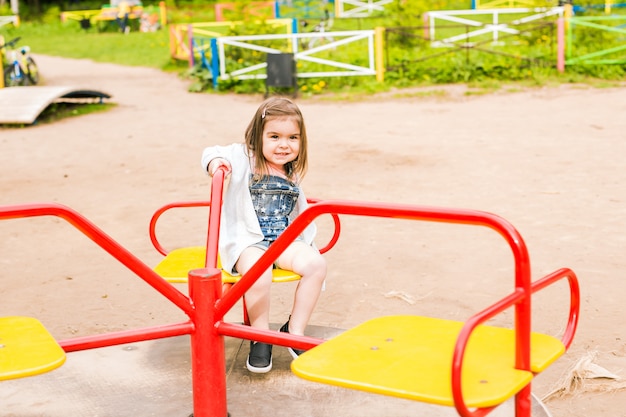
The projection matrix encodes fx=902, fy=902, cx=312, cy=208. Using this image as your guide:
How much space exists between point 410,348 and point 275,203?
43.5 inches

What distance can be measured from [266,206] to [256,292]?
0.36 meters

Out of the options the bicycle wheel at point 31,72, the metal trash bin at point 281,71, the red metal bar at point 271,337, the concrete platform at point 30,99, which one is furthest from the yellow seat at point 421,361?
the bicycle wheel at point 31,72

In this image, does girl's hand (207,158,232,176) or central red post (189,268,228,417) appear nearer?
central red post (189,268,228,417)

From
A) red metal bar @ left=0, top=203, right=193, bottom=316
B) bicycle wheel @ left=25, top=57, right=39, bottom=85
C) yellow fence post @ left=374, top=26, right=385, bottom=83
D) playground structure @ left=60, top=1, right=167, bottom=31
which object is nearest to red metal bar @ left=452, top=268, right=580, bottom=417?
red metal bar @ left=0, top=203, right=193, bottom=316

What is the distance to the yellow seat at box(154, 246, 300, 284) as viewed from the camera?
294 centimetres

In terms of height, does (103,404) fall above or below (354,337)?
below

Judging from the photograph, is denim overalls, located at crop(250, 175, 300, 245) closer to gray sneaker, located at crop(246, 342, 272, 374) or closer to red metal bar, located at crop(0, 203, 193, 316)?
gray sneaker, located at crop(246, 342, 272, 374)

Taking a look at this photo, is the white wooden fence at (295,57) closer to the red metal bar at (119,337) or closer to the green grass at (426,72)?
the green grass at (426,72)

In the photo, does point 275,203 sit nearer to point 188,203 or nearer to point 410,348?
point 188,203

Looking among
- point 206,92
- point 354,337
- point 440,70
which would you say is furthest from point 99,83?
point 354,337

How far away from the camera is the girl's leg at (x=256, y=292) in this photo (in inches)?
117

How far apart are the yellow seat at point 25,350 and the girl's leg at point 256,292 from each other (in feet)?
2.45

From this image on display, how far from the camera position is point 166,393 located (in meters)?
3.02

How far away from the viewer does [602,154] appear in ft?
24.3
